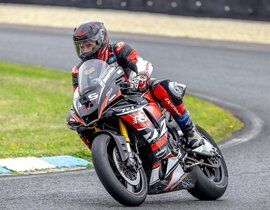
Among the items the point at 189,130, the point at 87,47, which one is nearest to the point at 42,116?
the point at 189,130

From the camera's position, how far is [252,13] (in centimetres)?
2352

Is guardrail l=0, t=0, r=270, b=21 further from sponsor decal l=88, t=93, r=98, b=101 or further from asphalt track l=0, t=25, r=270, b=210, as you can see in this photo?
sponsor decal l=88, t=93, r=98, b=101

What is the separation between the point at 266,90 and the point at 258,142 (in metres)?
4.79

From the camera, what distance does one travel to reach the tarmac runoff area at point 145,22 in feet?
78.0

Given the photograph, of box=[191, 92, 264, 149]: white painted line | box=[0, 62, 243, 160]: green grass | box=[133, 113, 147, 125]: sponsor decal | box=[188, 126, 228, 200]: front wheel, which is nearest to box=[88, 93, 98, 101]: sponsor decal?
box=[133, 113, 147, 125]: sponsor decal

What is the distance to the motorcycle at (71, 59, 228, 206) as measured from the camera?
7.62 m

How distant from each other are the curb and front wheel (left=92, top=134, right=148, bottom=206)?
2.34 meters

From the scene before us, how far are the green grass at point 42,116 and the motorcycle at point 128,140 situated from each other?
275 centimetres

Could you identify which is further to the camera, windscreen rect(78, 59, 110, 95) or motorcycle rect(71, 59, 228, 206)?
windscreen rect(78, 59, 110, 95)

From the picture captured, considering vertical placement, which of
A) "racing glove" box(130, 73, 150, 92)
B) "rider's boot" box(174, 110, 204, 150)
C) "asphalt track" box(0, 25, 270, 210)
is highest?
"racing glove" box(130, 73, 150, 92)

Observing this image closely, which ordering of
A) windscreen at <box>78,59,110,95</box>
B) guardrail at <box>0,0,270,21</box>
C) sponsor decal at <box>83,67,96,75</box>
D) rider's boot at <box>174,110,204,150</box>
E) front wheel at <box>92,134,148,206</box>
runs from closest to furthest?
front wheel at <box>92,134,148,206</box>, windscreen at <box>78,59,110,95</box>, sponsor decal at <box>83,67,96,75</box>, rider's boot at <box>174,110,204,150</box>, guardrail at <box>0,0,270,21</box>

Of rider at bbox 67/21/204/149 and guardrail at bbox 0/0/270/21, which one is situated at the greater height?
rider at bbox 67/21/204/149

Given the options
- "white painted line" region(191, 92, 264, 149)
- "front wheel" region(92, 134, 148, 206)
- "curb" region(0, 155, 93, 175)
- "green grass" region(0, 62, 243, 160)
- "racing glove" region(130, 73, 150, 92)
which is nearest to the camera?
"front wheel" region(92, 134, 148, 206)

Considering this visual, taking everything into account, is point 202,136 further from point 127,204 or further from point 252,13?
point 252,13
